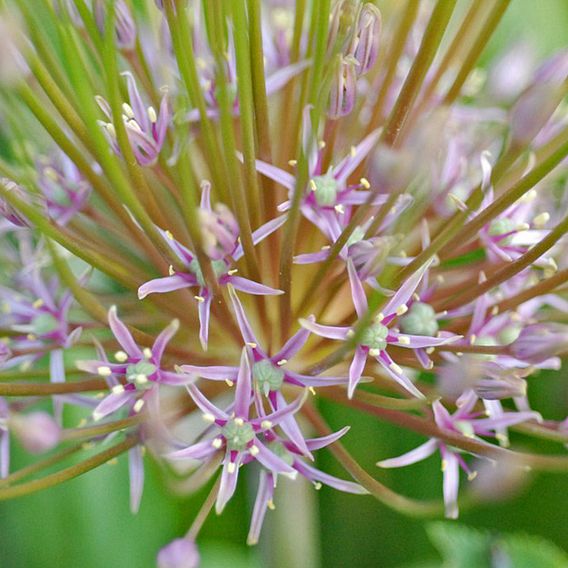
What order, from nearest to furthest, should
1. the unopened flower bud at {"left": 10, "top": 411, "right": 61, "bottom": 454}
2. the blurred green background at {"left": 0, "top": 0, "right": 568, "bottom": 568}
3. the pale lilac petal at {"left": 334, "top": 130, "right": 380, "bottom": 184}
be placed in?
the unopened flower bud at {"left": 10, "top": 411, "right": 61, "bottom": 454}
the pale lilac petal at {"left": 334, "top": 130, "right": 380, "bottom": 184}
the blurred green background at {"left": 0, "top": 0, "right": 568, "bottom": 568}

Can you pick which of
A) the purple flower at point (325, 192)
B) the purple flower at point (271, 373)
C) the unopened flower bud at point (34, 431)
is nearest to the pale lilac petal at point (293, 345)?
the purple flower at point (271, 373)

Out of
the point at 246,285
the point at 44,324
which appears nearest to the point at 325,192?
the point at 246,285

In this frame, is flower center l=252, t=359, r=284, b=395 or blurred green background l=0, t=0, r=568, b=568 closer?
flower center l=252, t=359, r=284, b=395

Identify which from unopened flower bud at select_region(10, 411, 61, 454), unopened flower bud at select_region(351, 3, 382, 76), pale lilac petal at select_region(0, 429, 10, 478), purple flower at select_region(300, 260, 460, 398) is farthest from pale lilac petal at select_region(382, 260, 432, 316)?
pale lilac petal at select_region(0, 429, 10, 478)

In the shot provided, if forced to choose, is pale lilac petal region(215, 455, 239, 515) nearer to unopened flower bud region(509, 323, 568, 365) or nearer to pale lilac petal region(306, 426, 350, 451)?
pale lilac petal region(306, 426, 350, 451)

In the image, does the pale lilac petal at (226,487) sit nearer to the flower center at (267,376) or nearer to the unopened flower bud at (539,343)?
the flower center at (267,376)

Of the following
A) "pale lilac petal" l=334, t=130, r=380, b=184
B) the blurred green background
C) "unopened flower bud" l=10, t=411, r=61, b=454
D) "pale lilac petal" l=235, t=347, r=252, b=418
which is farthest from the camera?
the blurred green background

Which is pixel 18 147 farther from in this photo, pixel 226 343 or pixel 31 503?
pixel 31 503
